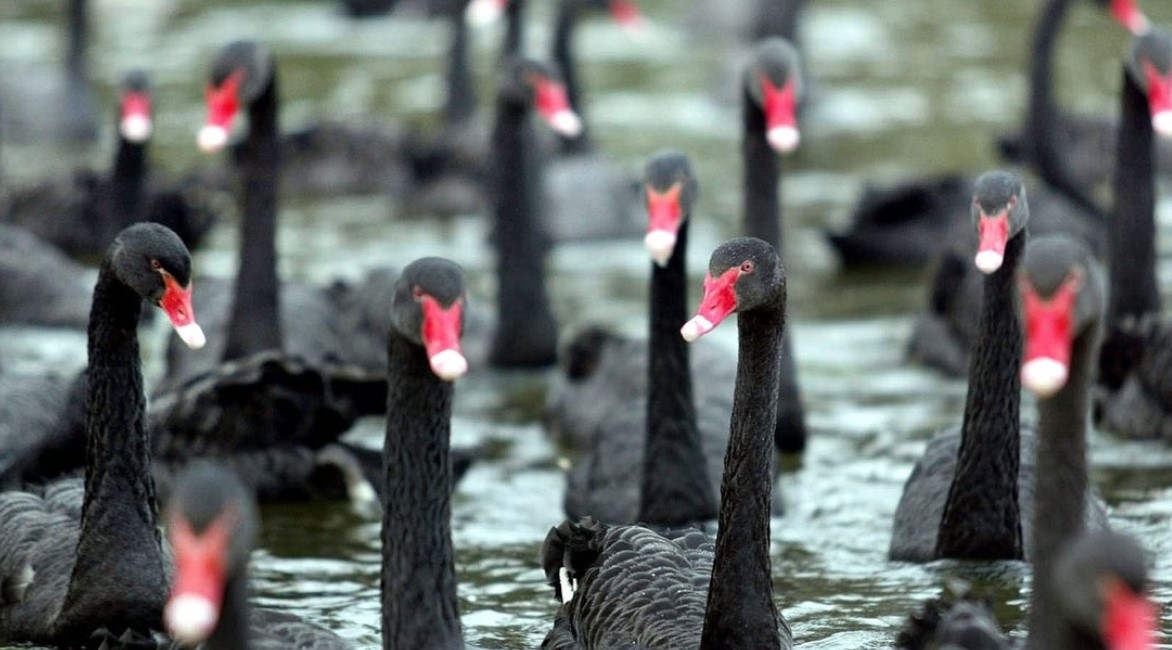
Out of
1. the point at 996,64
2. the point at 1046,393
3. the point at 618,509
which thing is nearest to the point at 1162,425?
the point at 618,509

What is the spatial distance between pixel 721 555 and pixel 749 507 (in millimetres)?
148

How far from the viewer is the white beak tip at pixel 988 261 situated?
6137mm

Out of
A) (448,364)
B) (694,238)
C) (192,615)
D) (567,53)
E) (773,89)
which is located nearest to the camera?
(192,615)

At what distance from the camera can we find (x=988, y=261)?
6188mm

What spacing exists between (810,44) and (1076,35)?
1.90 meters

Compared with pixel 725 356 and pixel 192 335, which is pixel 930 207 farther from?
pixel 192 335

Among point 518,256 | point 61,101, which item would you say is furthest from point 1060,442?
point 61,101

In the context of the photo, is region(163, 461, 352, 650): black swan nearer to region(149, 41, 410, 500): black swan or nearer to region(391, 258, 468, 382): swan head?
region(391, 258, 468, 382): swan head

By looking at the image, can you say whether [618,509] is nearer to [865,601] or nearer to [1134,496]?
[865,601]

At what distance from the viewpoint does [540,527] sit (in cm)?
782

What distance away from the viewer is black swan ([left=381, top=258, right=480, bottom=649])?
5.28m

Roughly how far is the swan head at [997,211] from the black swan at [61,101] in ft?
31.1

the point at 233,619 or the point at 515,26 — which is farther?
the point at 515,26

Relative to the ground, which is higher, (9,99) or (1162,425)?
(9,99)
